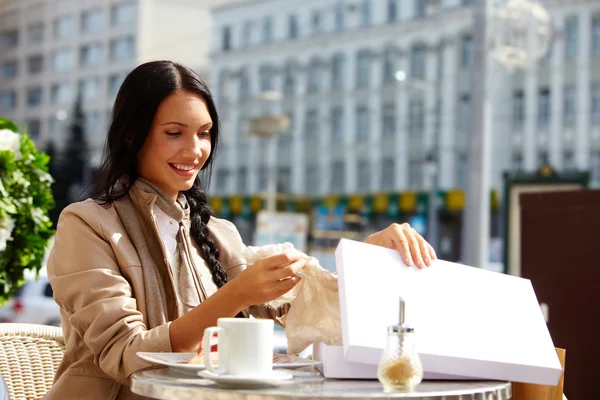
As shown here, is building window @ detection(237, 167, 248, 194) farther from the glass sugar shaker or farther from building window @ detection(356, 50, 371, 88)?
the glass sugar shaker

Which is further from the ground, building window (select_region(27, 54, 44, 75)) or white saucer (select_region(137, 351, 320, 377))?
building window (select_region(27, 54, 44, 75))

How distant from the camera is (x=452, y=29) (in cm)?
3228

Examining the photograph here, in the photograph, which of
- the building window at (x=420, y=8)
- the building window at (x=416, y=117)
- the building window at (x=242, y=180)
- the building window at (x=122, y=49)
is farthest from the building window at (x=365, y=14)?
the building window at (x=122, y=49)

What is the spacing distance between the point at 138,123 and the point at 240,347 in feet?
2.29

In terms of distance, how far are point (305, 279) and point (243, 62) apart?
123 ft

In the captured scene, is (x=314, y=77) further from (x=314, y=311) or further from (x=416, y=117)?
(x=314, y=311)

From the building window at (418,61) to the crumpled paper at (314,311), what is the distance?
31.8 m

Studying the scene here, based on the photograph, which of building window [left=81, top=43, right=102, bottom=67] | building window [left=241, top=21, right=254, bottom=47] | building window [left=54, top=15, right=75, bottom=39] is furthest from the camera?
building window [left=54, top=15, right=75, bottom=39]

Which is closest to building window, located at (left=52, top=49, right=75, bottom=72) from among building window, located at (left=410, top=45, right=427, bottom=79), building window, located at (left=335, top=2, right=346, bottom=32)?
building window, located at (left=335, top=2, right=346, bottom=32)

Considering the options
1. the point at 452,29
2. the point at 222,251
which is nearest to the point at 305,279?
the point at 222,251

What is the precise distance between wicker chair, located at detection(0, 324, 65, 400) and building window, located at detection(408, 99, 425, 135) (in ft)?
101

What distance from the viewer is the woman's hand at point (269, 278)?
61.6 inches

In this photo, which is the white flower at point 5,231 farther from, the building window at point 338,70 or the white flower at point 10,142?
the building window at point 338,70

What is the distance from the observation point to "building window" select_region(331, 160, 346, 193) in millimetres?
35531
